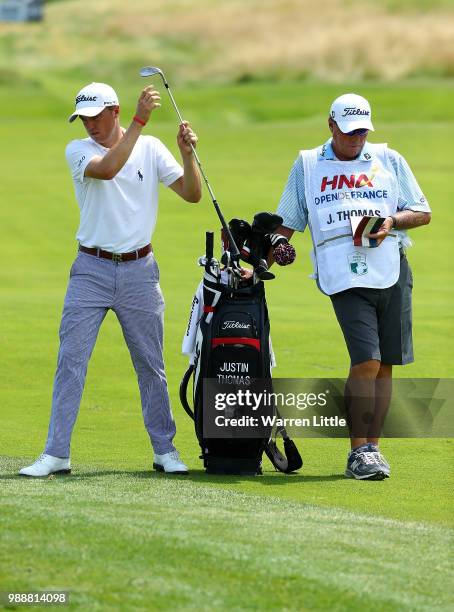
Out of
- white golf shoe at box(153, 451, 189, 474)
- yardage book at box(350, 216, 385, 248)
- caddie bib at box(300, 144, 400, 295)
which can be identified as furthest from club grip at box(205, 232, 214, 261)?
white golf shoe at box(153, 451, 189, 474)

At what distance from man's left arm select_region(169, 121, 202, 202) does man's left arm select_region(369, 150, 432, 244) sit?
105 centimetres

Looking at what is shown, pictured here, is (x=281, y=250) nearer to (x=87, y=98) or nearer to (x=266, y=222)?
(x=266, y=222)

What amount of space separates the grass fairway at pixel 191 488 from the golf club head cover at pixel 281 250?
1132 mm

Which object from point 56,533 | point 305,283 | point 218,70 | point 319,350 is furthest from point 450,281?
point 218,70

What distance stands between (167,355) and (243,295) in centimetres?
A: 446

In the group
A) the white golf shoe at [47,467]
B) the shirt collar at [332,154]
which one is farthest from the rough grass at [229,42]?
the white golf shoe at [47,467]

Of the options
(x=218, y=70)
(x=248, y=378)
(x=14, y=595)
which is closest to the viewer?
(x=14, y=595)

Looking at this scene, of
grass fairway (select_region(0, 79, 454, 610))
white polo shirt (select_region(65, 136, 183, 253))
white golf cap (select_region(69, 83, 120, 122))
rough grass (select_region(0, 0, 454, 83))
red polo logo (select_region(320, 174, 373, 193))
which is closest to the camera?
grass fairway (select_region(0, 79, 454, 610))

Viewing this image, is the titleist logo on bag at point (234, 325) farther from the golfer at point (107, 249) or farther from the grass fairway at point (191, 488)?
the grass fairway at point (191, 488)

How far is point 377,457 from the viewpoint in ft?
24.7

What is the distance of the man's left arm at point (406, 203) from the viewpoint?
25.4 ft

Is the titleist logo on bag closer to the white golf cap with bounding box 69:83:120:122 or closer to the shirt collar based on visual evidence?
the shirt collar

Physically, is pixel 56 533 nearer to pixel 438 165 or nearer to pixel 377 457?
pixel 377 457

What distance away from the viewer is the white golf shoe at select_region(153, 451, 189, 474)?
7.51 meters
